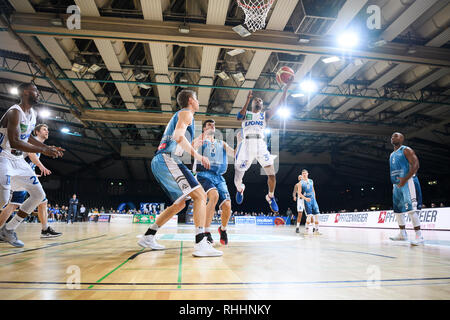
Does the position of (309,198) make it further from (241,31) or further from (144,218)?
(144,218)

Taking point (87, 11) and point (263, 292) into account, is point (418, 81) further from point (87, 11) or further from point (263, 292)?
point (263, 292)

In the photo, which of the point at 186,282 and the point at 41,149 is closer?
the point at 186,282

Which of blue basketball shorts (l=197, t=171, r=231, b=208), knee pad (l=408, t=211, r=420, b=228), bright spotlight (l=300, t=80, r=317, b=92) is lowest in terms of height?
knee pad (l=408, t=211, r=420, b=228)

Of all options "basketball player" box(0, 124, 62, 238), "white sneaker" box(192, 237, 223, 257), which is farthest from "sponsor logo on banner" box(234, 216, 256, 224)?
"white sneaker" box(192, 237, 223, 257)

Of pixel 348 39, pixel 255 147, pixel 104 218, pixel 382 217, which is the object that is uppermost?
pixel 348 39

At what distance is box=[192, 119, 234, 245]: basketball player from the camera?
14.6ft

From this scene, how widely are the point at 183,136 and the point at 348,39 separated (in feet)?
26.2

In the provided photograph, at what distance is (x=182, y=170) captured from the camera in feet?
11.3

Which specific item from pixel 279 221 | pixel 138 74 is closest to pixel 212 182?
→ pixel 138 74

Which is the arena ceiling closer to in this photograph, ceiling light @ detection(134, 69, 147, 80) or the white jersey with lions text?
ceiling light @ detection(134, 69, 147, 80)

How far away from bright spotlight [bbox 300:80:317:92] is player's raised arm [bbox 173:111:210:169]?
10.4m

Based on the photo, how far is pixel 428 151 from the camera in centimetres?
1998
